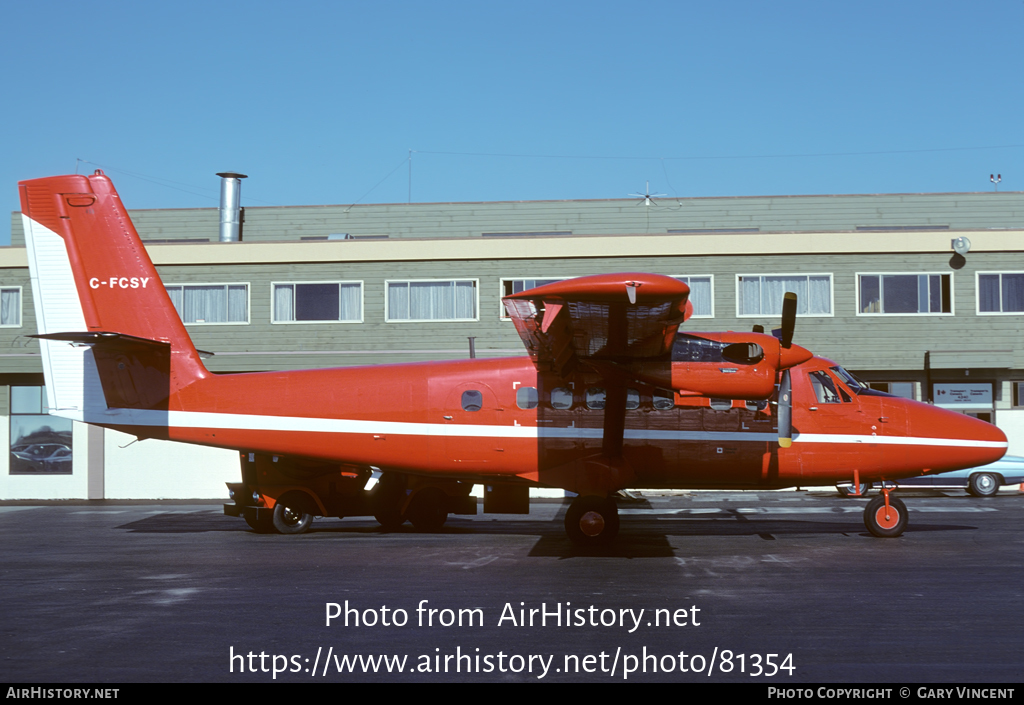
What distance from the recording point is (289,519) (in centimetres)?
1747

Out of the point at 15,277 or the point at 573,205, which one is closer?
the point at 15,277

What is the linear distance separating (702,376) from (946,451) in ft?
16.0

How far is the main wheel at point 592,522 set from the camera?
48.3 feet

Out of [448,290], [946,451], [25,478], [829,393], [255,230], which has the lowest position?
[25,478]

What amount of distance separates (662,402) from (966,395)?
20.3 m

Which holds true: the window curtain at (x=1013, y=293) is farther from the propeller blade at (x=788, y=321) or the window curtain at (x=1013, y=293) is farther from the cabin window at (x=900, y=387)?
the propeller blade at (x=788, y=321)

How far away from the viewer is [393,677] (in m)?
7.23

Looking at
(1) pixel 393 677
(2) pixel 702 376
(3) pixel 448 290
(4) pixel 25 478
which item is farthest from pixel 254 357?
(1) pixel 393 677

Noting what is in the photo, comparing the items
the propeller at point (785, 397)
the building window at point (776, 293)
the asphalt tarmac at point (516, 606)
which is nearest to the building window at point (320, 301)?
the building window at point (776, 293)

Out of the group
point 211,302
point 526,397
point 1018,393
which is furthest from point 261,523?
point 1018,393

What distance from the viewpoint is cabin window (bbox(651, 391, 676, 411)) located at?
1520 cm

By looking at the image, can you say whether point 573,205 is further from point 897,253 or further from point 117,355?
point 117,355

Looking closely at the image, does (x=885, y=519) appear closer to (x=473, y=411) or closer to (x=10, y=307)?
(x=473, y=411)

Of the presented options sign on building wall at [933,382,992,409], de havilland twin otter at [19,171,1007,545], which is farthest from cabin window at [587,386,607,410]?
sign on building wall at [933,382,992,409]
